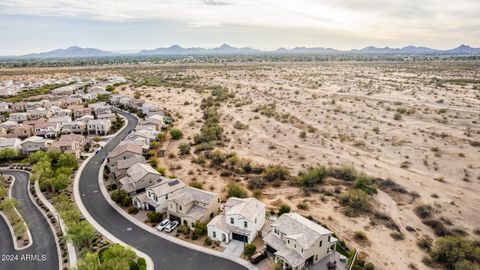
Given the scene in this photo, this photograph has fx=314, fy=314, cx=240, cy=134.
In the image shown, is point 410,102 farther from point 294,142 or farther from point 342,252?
point 342,252

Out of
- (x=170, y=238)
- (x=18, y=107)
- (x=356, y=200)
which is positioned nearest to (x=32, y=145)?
(x=18, y=107)

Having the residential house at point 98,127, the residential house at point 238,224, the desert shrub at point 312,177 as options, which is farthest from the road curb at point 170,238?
the residential house at point 98,127

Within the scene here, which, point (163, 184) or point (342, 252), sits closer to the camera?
point (342, 252)

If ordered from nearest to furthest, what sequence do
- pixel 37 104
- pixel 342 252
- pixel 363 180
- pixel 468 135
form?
1. pixel 342 252
2. pixel 363 180
3. pixel 468 135
4. pixel 37 104

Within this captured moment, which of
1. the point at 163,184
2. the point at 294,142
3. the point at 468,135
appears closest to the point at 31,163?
the point at 163,184

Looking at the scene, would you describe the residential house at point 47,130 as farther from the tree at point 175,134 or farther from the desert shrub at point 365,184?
the desert shrub at point 365,184

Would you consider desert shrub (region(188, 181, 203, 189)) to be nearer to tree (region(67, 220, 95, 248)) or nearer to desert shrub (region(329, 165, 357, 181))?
tree (region(67, 220, 95, 248))
